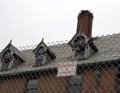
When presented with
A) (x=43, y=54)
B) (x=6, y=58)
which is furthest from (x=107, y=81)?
(x=6, y=58)

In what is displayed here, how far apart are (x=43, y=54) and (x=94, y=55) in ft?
11.1

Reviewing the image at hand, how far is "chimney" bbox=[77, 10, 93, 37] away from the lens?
1930 cm

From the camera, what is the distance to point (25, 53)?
2245cm

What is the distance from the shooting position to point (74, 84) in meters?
16.0

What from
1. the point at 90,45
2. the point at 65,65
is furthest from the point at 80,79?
the point at 65,65

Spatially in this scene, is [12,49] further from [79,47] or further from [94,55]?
[94,55]

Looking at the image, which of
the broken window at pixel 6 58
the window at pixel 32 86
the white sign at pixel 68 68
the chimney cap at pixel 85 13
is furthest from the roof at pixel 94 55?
the white sign at pixel 68 68

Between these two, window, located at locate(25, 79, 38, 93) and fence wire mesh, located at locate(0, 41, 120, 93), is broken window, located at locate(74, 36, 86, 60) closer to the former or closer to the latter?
fence wire mesh, located at locate(0, 41, 120, 93)

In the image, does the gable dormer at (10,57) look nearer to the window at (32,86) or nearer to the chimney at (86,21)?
the window at (32,86)

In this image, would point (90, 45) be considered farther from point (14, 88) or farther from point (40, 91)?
point (14, 88)

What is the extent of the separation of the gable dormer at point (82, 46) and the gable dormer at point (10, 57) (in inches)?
161

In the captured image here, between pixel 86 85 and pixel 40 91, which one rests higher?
pixel 86 85

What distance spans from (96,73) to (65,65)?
3.29 metres

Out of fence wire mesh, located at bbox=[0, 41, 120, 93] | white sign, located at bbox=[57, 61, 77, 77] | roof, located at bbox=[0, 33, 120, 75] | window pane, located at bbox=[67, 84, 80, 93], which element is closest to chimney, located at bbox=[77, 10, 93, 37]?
roof, located at bbox=[0, 33, 120, 75]
